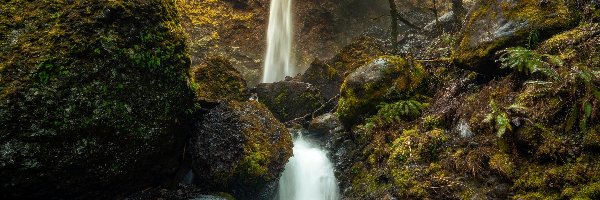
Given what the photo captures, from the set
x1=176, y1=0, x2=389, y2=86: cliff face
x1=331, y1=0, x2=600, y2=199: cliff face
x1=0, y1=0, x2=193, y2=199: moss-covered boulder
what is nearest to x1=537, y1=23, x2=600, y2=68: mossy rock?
x1=331, y1=0, x2=600, y2=199: cliff face

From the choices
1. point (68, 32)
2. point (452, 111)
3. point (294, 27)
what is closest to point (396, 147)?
point (452, 111)

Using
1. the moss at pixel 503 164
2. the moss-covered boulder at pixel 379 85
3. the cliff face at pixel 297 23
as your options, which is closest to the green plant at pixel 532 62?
the moss at pixel 503 164

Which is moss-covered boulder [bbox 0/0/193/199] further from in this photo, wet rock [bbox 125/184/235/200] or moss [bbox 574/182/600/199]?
moss [bbox 574/182/600/199]

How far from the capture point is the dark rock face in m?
10.7

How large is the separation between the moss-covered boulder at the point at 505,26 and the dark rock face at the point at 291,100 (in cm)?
518

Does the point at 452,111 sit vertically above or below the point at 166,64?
below

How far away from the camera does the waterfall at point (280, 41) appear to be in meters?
17.3

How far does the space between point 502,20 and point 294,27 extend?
42.5 feet

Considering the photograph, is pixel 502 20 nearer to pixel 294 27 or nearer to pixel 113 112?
pixel 113 112

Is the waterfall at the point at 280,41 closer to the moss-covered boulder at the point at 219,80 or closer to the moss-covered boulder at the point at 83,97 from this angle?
the moss-covered boulder at the point at 219,80

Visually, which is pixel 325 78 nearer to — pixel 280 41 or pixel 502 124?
pixel 280 41

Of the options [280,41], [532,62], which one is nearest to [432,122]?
[532,62]

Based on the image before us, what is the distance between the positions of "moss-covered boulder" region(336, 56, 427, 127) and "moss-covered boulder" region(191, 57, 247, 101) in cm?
318

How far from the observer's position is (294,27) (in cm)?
1775
